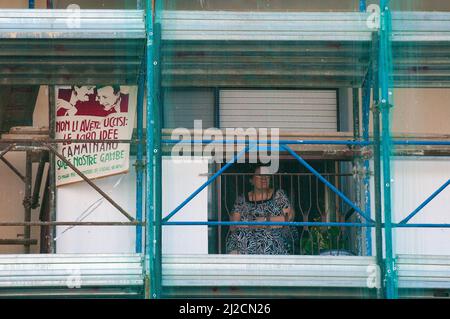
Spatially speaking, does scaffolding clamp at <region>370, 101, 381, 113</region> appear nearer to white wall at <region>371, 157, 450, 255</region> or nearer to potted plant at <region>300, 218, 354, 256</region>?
white wall at <region>371, 157, 450, 255</region>

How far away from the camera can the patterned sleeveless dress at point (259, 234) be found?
10742 millimetres

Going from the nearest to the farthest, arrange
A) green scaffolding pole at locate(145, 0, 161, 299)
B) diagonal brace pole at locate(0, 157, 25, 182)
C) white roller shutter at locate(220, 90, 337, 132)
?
green scaffolding pole at locate(145, 0, 161, 299) < diagonal brace pole at locate(0, 157, 25, 182) < white roller shutter at locate(220, 90, 337, 132)

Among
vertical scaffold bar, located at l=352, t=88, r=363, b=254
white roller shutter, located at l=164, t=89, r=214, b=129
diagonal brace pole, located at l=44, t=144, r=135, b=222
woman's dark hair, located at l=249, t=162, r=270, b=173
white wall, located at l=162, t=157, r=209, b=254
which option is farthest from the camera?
white roller shutter, located at l=164, t=89, r=214, b=129

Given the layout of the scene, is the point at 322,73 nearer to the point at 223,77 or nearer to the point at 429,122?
the point at 223,77

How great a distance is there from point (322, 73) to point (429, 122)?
2028 millimetres

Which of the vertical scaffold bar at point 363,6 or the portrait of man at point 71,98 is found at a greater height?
the vertical scaffold bar at point 363,6

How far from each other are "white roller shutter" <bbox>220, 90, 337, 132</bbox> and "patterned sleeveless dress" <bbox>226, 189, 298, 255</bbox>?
4.42ft

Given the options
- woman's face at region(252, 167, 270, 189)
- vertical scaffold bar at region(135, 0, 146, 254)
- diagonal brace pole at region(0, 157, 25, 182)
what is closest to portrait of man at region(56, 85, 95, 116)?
vertical scaffold bar at region(135, 0, 146, 254)

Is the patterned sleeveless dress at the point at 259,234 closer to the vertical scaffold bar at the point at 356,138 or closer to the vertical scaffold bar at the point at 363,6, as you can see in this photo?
the vertical scaffold bar at the point at 356,138

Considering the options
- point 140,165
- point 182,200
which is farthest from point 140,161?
point 182,200

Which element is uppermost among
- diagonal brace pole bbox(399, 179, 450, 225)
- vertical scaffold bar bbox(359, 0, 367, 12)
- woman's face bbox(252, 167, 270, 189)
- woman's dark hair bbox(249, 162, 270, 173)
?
vertical scaffold bar bbox(359, 0, 367, 12)

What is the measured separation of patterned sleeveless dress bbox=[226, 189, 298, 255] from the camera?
1074 centimetres

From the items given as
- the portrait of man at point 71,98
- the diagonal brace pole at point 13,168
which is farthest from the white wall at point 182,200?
the diagonal brace pole at point 13,168

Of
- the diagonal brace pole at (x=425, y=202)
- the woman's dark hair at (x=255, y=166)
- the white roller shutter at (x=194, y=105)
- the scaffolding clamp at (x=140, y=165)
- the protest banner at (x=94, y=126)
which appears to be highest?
the white roller shutter at (x=194, y=105)
